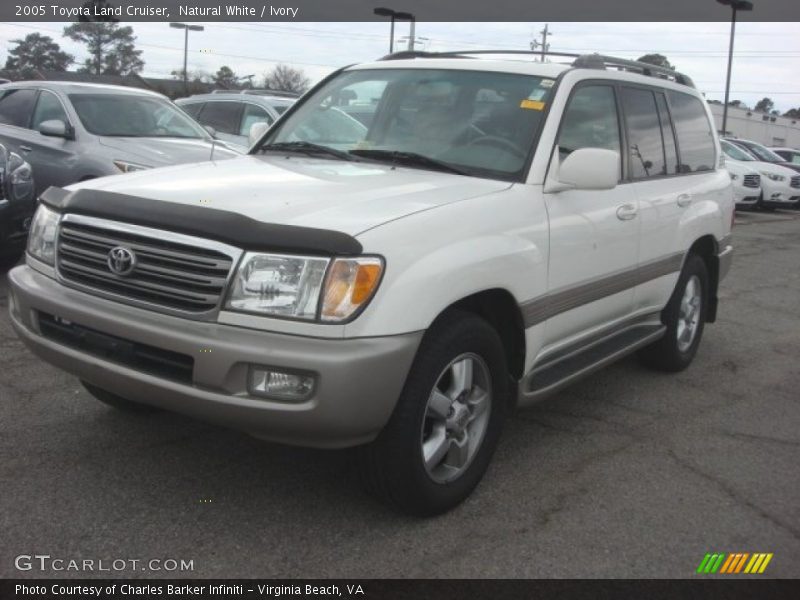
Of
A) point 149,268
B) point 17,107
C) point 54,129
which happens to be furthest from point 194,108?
point 149,268

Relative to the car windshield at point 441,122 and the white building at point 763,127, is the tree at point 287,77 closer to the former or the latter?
the white building at point 763,127

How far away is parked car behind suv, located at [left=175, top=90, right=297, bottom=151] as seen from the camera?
456 inches

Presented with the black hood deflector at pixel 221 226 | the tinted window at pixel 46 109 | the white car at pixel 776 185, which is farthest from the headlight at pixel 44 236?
the white car at pixel 776 185

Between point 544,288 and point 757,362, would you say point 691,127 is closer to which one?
point 757,362

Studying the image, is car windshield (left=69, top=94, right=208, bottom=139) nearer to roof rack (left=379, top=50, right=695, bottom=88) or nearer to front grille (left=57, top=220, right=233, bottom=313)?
roof rack (left=379, top=50, right=695, bottom=88)

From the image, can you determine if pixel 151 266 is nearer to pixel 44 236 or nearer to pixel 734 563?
pixel 44 236

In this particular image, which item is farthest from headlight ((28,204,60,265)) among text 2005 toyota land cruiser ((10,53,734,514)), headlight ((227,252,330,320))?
headlight ((227,252,330,320))

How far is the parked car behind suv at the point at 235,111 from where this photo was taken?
11.6m

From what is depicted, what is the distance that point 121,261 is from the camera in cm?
300

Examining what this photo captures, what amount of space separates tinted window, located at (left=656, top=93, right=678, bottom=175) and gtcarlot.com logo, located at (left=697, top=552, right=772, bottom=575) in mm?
2535

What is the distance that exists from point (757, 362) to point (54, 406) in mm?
4737

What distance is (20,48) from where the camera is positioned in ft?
207
